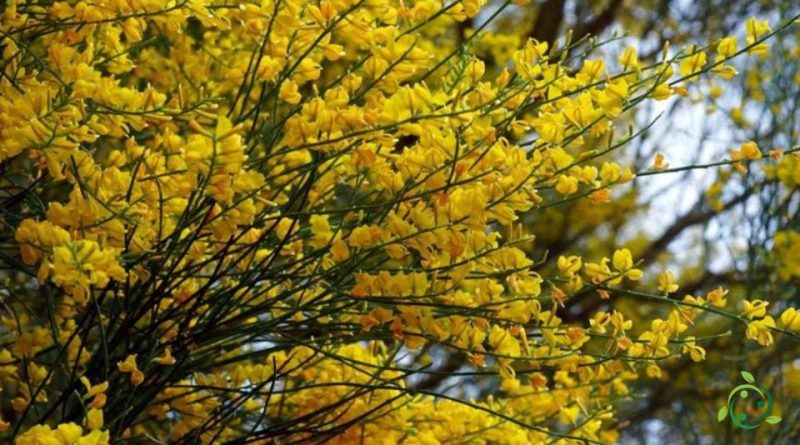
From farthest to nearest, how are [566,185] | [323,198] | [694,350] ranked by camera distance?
[323,198]
[694,350]
[566,185]

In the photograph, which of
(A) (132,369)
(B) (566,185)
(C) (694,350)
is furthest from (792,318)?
(A) (132,369)

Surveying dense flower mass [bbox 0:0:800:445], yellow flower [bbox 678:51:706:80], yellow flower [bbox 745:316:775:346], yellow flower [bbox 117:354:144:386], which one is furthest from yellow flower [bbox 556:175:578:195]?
yellow flower [bbox 117:354:144:386]

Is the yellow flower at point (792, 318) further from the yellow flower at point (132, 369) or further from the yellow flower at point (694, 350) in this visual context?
the yellow flower at point (132, 369)

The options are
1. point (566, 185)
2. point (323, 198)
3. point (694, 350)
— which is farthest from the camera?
point (323, 198)

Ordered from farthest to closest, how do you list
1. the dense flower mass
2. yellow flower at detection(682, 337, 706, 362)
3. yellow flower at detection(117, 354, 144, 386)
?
yellow flower at detection(682, 337, 706, 362) → yellow flower at detection(117, 354, 144, 386) → the dense flower mass

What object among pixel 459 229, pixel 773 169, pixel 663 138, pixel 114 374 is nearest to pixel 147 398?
pixel 114 374

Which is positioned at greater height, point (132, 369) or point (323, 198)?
point (323, 198)

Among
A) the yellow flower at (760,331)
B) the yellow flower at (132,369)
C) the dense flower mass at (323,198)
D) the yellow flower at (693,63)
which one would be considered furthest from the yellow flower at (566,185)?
the yellow flower at (132,369)

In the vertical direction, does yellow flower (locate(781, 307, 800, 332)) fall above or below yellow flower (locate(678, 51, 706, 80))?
below

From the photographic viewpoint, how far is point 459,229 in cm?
198

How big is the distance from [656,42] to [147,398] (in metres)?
4.63

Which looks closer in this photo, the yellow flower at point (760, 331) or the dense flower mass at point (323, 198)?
the dense flower mass at point (323, 198)

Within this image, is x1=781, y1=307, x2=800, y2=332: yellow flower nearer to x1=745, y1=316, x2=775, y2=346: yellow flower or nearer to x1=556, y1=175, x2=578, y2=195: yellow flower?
x1=745, y1=316, x2=775, y2=346: yellow flower

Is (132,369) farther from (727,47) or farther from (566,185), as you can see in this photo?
(727,47)
